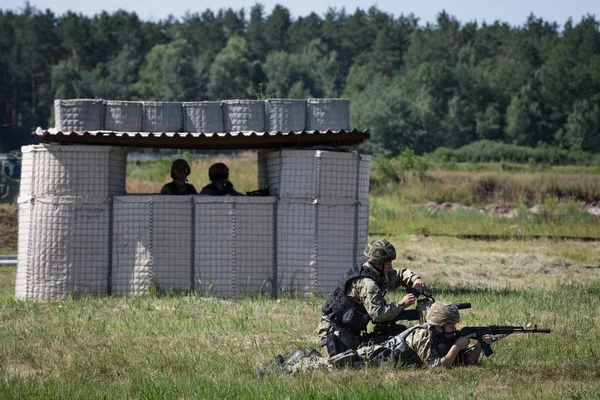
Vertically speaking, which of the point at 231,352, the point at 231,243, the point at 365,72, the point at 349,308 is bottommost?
the point at 231,352

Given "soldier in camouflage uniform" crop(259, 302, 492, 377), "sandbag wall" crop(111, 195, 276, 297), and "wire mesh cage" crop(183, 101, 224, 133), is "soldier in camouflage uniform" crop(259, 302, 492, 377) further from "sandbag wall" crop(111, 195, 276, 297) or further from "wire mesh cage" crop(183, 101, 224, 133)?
"wire mesh cage" crop(183, 101, 224, 133)

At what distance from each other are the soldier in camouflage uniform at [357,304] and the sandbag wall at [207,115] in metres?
5.46

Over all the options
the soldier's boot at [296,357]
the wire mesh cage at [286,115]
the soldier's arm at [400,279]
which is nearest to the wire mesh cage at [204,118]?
the wire mesh cage at [286,115]

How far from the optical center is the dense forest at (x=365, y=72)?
93812mm

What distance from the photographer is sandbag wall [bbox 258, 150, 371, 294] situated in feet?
50.6

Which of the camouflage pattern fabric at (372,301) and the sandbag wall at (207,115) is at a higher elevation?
the sandbag wall at (207,115)

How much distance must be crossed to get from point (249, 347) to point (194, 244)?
166 inches

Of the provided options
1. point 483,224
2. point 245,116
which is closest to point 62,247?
point 245,116

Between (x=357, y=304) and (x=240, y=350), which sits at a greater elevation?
(x=357, y=304)

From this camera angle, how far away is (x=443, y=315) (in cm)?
1021

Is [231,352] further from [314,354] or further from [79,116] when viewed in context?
[79,116]

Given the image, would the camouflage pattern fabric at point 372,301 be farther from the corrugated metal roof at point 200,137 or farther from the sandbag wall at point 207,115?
the sandbag wall at point 207,115

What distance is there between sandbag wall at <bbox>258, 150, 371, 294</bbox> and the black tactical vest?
481 centimetres

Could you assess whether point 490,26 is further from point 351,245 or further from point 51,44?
point 351,245
